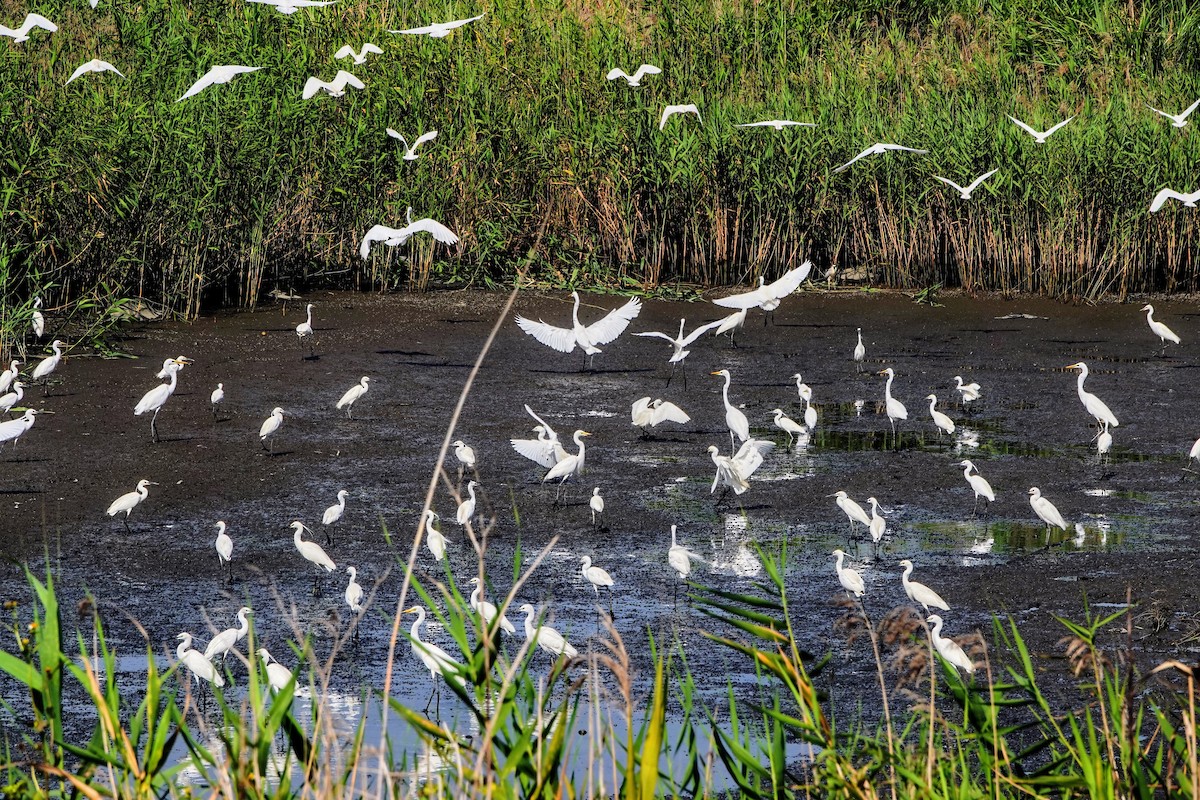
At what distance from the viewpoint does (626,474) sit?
8.66m

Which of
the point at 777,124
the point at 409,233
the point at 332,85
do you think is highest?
the point at 332,85

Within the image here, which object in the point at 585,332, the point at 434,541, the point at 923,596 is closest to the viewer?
the point at 923,596

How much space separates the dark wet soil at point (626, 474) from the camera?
6.38 m

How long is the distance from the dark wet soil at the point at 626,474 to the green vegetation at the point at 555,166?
0.78 meters

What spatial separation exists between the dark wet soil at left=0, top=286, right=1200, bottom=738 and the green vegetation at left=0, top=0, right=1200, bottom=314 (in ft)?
2.57

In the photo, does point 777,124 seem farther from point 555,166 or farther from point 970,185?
point 555,166

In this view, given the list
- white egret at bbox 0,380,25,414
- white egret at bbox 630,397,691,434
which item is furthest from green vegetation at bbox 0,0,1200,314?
white egret at bbox 630,397,691,434

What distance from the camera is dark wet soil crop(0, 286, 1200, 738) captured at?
20.9 feet

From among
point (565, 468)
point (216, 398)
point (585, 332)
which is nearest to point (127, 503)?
point (565, 468)

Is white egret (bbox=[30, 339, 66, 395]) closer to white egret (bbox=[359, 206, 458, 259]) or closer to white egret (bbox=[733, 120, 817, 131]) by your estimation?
white egret (bbox=[359, 206, 458, 259])

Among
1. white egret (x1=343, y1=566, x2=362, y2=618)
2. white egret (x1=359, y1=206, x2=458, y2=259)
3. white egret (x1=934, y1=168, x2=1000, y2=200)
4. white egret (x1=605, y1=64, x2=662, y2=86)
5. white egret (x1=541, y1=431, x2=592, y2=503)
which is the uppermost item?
white egret (x1=605, y1=64, x2=662, y2=86)

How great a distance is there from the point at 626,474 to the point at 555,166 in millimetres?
7009

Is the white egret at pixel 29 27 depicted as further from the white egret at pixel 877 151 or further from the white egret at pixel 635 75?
the white egret at pixel 877 151

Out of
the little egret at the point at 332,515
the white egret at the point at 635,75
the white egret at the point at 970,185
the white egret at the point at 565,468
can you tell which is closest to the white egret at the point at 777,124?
the white egret at the point at 635,75
